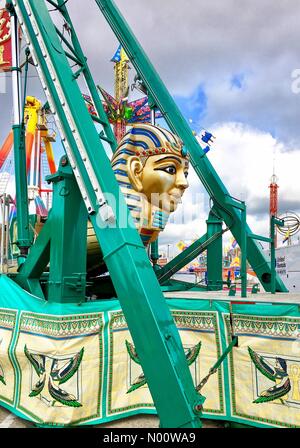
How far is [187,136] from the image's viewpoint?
24.2 ft

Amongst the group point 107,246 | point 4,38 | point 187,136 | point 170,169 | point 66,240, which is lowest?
point 107,246

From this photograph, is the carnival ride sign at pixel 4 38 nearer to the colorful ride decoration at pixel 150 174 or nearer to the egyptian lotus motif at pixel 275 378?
the colorful ride decoration at pixel 150 174

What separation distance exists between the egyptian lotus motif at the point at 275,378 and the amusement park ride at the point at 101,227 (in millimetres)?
391

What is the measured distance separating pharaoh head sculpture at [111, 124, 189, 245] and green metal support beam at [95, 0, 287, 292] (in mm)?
1294

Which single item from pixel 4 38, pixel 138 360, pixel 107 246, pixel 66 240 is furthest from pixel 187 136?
pixel 107 246

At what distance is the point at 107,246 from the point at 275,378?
2.07 m

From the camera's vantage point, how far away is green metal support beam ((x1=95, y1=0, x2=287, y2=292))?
22.1 ft

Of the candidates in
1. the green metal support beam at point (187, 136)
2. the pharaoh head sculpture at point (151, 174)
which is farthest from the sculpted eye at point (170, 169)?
the green metal support beam at point (187, 136)

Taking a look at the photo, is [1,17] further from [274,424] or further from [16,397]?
[274,424]

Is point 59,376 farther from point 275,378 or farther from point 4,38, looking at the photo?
point 4,38

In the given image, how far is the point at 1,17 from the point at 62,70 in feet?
17.6

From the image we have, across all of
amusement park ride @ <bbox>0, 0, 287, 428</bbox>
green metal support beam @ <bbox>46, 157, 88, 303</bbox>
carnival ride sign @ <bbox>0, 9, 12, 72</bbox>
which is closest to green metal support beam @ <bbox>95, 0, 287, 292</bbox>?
amusement park ride @ <bbox>0, 0, 287, 428</bbox>

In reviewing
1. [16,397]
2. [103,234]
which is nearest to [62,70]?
[103,234]

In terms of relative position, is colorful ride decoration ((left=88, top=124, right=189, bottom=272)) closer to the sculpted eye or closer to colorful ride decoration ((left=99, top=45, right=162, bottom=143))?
the sculpted eye
